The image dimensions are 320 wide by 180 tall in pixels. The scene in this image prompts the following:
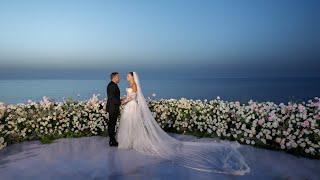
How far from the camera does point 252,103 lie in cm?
1314

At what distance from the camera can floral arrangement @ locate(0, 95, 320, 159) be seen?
1083 centimetres

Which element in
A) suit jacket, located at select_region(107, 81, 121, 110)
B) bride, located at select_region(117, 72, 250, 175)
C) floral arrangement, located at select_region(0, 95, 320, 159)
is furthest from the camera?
suit jacket, located at select_region(107, 81, 121, 110)

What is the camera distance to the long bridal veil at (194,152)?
30.0 feet


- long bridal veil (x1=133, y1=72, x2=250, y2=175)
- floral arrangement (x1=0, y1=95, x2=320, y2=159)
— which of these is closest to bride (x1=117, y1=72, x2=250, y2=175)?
long bridal veil (x1=133, y1=72, x2=250, y2=175)

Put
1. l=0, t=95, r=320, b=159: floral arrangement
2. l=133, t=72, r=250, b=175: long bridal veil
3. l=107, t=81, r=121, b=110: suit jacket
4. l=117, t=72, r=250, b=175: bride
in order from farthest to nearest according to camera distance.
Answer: l=107, t=81, r=121, b=110: suit jacket < l=0, t=95, r=320, b=159: floral arrangement < l=117, t=72, r=250, b=175: bride < l=133, t=72, r=250, b=175: long bridal veil

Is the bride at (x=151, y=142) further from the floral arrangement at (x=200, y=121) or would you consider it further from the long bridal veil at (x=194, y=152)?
the floral arrangement at (x=200, y=121)

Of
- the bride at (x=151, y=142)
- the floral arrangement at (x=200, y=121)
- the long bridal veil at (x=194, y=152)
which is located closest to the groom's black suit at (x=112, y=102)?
the bride at (x=151, y=142)

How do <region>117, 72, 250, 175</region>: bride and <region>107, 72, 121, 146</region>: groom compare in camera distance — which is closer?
<region>117, 72, 250, 175</region>: bride

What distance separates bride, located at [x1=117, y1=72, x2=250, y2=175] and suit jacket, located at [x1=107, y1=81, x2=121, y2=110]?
218mm

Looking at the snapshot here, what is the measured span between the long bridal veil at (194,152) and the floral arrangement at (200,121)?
1.12 m

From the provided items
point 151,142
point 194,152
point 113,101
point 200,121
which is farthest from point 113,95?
point 200,121

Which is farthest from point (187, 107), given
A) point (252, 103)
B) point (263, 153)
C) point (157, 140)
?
point (263, 153)

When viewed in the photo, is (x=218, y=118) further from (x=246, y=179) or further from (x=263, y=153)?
(x=246, y=179)

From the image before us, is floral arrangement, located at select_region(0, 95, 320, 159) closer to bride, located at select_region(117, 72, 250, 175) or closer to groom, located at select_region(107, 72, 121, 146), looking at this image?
bride, located at select_region(117, 72, 250, 175)
